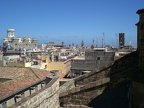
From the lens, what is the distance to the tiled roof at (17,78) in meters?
17.8

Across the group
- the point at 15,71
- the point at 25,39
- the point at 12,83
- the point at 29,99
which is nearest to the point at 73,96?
the point at 29,99

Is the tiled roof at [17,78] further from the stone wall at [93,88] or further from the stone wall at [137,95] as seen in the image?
the stone wall at [137,95]

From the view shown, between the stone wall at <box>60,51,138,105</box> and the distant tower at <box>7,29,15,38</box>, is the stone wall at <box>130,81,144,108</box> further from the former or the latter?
A: the distant tower at <box>7,29,15,38</box>

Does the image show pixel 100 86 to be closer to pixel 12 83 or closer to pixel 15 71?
pixel 12 83

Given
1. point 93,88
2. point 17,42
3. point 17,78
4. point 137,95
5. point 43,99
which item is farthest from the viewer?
point 17,42

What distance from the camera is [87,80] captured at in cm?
1434

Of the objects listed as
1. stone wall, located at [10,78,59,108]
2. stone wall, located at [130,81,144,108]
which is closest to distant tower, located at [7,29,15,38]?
stone wall, located at [10,78,59,108]

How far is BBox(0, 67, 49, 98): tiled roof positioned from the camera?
701 inches

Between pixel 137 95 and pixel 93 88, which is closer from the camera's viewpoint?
pixel 137 95

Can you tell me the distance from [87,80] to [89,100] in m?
3.88

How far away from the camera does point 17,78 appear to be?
69.3 feet

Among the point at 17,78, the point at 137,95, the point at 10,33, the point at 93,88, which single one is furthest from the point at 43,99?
the point at 10,33

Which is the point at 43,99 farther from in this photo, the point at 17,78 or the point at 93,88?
the point at 17,78

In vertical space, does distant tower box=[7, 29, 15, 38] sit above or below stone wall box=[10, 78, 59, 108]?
above
